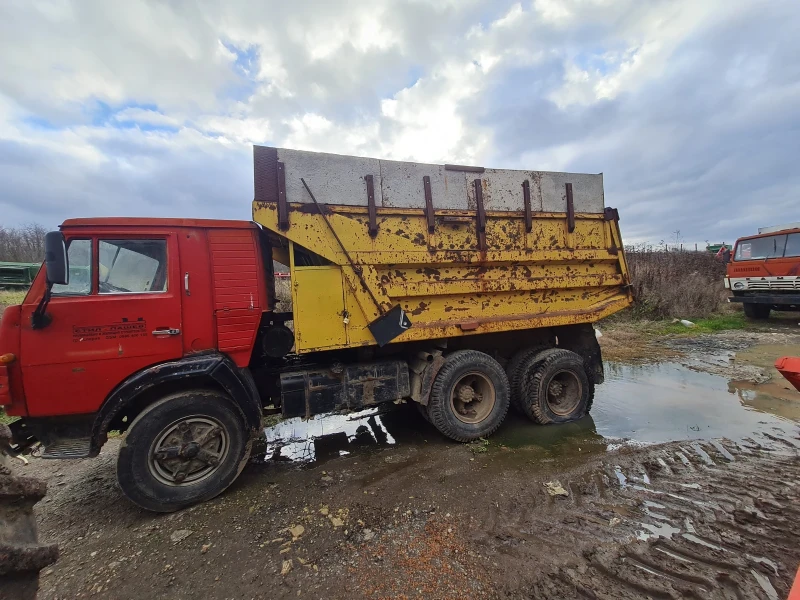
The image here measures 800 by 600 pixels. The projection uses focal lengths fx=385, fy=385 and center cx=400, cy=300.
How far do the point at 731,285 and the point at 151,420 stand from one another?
1524cm

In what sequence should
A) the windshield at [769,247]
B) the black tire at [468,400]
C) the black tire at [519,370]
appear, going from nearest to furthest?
1. the black tire at [468,400]
2. the black tire at [519,370]
3. the windshield at [769,247]

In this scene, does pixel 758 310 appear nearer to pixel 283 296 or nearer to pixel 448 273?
pixel 448 273

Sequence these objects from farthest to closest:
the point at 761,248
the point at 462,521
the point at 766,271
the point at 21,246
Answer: the point at 21,246, the point at 761,248, the point at 766,271, the point at 462,521

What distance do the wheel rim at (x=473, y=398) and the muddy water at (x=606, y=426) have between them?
1.11ft

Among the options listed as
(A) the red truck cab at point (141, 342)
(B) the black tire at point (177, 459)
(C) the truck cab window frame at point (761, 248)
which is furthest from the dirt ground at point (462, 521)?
(C) the truck cab window frame at point (761, 248)

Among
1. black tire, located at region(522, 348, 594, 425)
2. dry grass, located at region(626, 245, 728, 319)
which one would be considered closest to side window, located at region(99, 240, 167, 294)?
black tire, located at region(522, 348, 594, 425)

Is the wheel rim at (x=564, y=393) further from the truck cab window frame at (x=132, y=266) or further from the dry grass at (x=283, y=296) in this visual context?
the truck cab window frame at (x=132, y=266)

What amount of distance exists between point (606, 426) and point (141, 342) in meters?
4.95

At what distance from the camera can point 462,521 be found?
9.20 ft

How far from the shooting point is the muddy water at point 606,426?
4156 millimetres

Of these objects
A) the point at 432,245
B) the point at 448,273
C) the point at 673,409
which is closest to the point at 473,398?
the point at 448,273

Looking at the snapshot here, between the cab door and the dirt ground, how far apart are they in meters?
1.08

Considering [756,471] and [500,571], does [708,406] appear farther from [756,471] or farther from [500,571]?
[500,571]

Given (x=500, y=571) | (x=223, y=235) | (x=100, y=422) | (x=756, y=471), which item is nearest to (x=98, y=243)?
(x=223, y=235)
